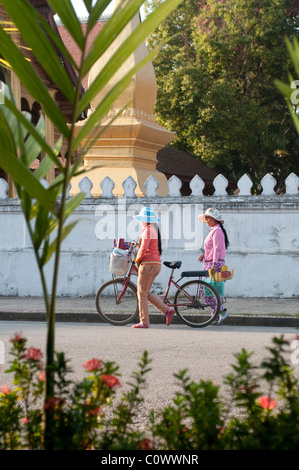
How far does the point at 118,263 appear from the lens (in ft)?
35.0

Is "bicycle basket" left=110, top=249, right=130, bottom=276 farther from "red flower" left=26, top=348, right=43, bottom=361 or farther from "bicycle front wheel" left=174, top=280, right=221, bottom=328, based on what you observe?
"red flower" left=26, top=348, right=43, bottom=361

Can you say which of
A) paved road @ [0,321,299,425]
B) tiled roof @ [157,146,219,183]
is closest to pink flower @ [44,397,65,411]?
paved road @ [0,321,299,425]

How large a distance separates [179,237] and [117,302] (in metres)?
2.63

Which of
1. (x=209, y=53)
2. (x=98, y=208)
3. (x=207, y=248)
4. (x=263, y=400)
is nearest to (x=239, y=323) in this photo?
(x=207, y=248)

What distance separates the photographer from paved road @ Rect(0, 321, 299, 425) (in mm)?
6469

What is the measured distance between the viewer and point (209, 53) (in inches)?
1129

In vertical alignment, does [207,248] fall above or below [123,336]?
above

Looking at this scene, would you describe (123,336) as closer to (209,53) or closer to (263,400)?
(263,400)

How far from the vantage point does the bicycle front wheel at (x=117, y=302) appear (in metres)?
10.7

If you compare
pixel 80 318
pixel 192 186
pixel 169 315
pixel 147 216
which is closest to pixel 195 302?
pixel 169 315

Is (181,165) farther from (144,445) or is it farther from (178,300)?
(144,445)

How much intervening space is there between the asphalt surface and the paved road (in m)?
0.22

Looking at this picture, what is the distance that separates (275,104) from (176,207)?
18.4 m
